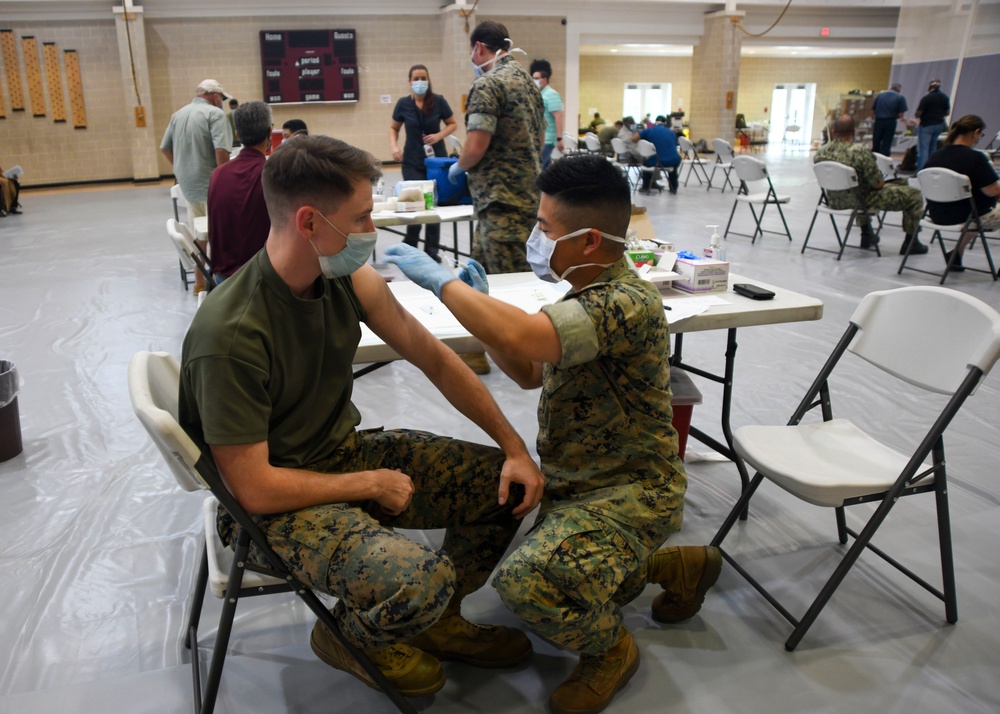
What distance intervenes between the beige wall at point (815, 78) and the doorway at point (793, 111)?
175 mm

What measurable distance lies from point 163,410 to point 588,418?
2.75 ft

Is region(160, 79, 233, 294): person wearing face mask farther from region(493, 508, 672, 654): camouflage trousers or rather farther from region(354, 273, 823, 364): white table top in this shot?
region(493, 508, 672, 654): camouflage trousers

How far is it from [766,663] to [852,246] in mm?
5578

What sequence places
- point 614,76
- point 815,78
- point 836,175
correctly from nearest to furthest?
1. point 836,175
2. point 614,76
3. point 815,78

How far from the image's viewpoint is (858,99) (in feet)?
58.1

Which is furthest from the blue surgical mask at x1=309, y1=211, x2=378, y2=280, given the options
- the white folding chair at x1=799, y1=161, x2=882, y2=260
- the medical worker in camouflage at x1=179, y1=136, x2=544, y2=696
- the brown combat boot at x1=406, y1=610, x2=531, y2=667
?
the white folding chair at x1=799, y1=161, x2=882, y2=260

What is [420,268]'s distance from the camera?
5.31 ft

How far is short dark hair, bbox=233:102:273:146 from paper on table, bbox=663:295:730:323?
2.19 meters

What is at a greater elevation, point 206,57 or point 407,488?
point 206,57

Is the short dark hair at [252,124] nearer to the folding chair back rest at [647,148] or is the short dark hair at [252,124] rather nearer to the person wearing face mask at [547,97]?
the person wearing face mask at [547,97]

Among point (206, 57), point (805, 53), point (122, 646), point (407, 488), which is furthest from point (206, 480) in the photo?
point (805, 53)

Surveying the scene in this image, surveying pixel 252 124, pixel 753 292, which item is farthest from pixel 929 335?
pixel 252 124

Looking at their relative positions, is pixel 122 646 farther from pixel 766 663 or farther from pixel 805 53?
pixel 805 53

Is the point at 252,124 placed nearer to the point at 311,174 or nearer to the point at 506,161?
the point at 506,161
